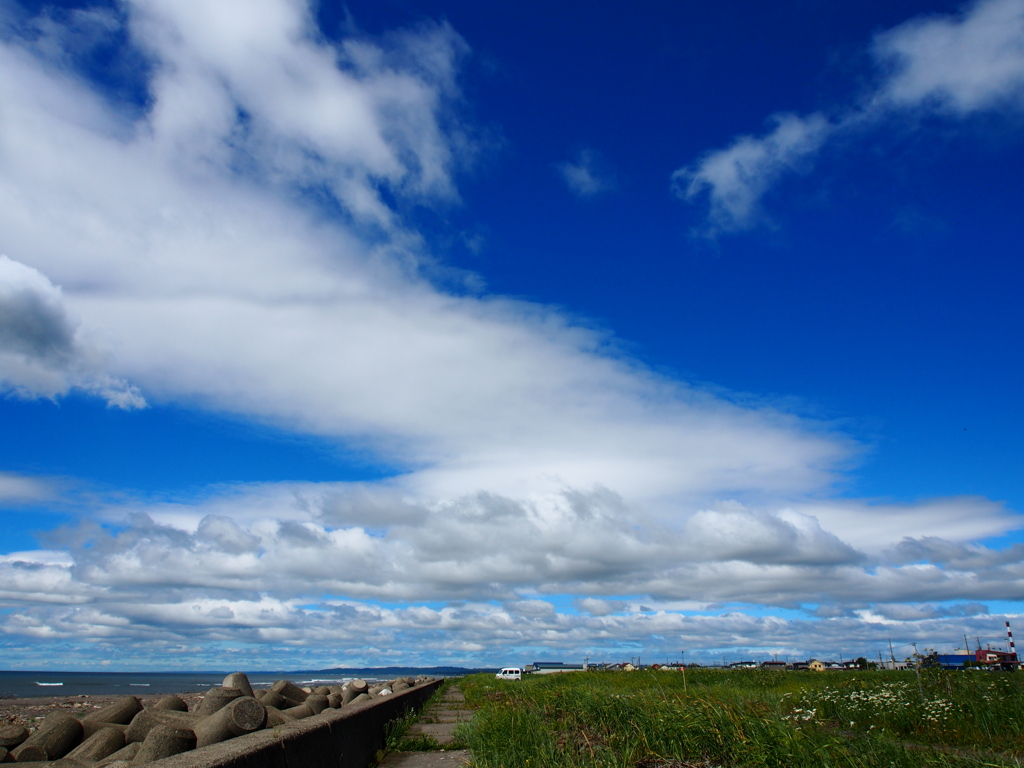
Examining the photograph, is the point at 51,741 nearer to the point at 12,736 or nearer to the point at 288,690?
the point at 12,736

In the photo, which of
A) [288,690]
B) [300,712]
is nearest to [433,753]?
[300,712]

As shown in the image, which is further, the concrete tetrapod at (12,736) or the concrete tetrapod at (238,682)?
the concrete tetrapod at (238,682)

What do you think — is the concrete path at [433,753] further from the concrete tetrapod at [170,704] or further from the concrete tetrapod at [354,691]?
the concrete tetrapod at [170,704]

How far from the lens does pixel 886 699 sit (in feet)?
42.2

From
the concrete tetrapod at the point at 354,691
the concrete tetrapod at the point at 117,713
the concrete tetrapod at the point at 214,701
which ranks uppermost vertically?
the concrete tetrapod at the point at 214,701

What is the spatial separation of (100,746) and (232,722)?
2942 millimetres

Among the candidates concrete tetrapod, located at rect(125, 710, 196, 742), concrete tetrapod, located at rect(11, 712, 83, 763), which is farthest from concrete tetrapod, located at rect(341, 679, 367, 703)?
concrete tetrapod, located at rect(11, 712, 83, 763)

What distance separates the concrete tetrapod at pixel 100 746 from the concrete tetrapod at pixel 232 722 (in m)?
2.14

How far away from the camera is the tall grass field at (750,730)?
19.8 feet

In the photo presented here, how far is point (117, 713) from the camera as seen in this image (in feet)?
40.5

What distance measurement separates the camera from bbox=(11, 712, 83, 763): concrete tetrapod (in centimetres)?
1029

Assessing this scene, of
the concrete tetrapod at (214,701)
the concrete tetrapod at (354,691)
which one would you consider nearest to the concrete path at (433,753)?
the concrete tetrapod at (354,691)

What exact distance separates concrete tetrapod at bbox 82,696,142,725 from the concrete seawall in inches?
205

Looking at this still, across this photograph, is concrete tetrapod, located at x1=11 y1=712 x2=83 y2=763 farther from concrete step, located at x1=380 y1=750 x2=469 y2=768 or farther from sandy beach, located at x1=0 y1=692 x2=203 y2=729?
sandy beach, located at x1=0 y1=692 x2=203 y2=729
